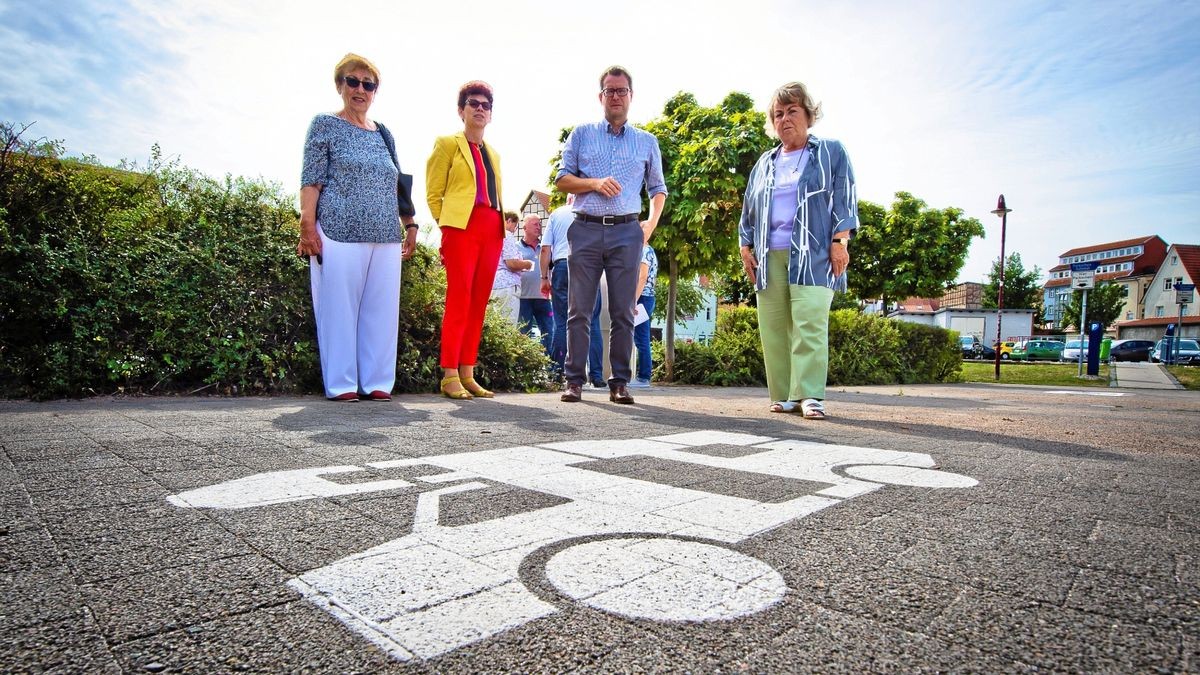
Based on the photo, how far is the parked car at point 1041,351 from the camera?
49.9 m

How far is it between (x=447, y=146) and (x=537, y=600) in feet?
14.7

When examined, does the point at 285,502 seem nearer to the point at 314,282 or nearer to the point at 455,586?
the point at 455,586

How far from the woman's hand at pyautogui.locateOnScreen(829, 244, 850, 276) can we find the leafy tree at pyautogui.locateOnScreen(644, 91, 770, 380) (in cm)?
618

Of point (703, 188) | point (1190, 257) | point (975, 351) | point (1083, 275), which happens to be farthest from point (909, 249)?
point (1190, 257)

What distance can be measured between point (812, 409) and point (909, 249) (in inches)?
1547

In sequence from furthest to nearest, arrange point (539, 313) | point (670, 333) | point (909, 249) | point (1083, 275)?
point (909, 249)
point (1083, 275)
point (670, 333)
point (539, 313)

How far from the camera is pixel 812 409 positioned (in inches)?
167

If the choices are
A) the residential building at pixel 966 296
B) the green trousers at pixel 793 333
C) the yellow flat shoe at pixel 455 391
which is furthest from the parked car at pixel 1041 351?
the yellow flat shoe at pixel 455 391

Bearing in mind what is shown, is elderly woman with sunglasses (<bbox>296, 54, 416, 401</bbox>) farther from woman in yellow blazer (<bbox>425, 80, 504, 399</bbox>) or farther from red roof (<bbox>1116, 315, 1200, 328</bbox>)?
red roof (<bbox>1116, 315, 1200, 328</bbox>)

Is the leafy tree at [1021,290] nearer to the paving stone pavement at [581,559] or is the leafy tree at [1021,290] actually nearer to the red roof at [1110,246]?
the red roof at [1110,246]

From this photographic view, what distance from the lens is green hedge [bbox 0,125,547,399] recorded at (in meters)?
4.11

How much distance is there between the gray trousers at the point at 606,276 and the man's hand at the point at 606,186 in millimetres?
334

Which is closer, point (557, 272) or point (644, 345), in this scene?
point (557, 272)

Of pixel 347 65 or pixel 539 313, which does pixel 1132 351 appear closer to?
pixel 539 313
